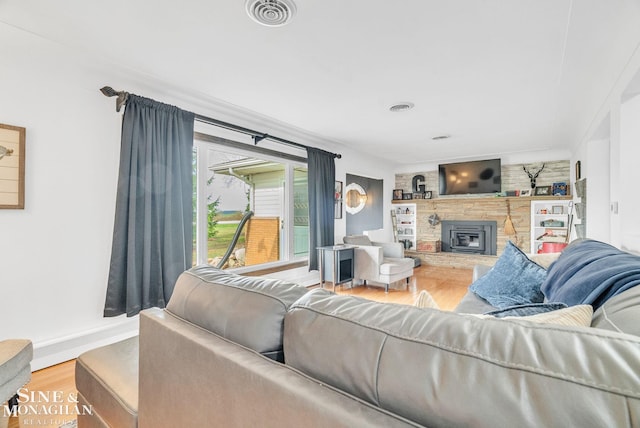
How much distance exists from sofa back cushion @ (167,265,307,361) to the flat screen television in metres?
6.03

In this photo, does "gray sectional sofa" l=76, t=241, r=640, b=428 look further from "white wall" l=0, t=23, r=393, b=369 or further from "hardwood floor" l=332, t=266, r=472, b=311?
"hardwood floor" l=332, t=266, r=472, b=311

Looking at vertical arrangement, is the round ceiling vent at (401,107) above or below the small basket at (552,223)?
above

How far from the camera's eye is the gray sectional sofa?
446mm

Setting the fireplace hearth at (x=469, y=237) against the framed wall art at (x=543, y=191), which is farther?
the fireplace hearth at (x=469, y=237)

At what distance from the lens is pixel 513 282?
210cm

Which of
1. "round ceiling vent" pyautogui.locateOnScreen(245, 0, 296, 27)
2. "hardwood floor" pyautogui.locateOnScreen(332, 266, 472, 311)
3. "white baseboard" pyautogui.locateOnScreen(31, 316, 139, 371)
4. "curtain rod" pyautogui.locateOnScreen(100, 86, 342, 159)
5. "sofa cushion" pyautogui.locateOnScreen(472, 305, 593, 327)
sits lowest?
"hardwood floor" pyautogui.locateOnScreen(332, 266, 472, 311)

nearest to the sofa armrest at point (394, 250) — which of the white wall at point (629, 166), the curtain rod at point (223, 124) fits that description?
the curtain rod at point (223, 124)

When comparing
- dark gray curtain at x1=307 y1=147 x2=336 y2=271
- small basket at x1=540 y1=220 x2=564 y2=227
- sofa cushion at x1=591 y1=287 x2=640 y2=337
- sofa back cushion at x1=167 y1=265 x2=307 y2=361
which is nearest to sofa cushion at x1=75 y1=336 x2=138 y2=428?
sofa back cushion at x1=167 y1=265 x2=307 y2=361

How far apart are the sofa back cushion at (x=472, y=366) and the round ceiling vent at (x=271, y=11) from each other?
1668 millimetres

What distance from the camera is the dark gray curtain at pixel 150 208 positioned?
8.20 ft

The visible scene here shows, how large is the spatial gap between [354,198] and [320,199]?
141 centimetres

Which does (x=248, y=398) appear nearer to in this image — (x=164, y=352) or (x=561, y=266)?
(x=164, y=352)

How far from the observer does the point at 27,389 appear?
1.96 metres

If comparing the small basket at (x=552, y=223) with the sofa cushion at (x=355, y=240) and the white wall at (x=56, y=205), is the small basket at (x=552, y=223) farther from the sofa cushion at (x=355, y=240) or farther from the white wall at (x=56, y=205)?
the white wall at (x=56, y=205)
